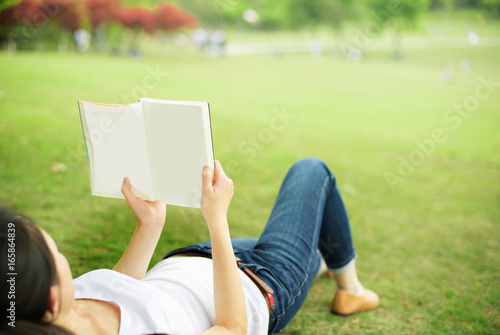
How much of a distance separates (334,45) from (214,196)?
15141 mm

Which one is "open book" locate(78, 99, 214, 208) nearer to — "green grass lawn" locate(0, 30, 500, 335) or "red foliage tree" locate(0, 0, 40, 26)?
"green grass lawn" locate(0, 30, 500, 335)

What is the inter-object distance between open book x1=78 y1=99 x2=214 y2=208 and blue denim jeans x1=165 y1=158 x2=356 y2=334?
0.24 metres

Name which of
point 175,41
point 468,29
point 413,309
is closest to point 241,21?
point 175,41

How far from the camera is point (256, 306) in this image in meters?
0.94

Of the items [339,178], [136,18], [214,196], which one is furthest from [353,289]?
[136,18]

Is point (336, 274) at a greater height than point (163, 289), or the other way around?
point (163, 289)

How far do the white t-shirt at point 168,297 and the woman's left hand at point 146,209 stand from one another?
11 centimetres

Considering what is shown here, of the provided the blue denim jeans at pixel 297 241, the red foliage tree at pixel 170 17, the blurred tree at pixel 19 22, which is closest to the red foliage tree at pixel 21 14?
the blurred tree at pixel 19 22

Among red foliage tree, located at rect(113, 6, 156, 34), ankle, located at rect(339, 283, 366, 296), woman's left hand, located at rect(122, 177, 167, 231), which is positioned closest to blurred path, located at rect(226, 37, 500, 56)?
red foliage tree, located at rect(113, 6, 156, 34)

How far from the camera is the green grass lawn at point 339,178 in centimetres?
165

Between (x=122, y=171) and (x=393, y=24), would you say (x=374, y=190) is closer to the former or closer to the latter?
(x=122, y=171)

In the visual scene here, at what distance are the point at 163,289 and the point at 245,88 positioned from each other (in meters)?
6.49

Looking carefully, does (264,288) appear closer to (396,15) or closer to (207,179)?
(207,179)

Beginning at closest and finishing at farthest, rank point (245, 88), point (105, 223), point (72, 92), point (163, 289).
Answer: point (163, 289)
point (105, 223)
point (72, 92)
point (245, 88)
